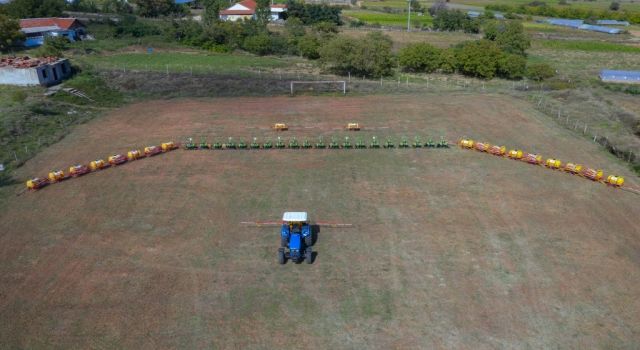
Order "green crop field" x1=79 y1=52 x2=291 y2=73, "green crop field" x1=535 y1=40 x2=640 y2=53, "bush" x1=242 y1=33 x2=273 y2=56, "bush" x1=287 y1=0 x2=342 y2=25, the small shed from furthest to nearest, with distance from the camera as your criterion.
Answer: "bush" x1=287 y1=0 x2=342 y2=25 < "green crop field" x1=535 y1=40 x2=640 y2=53 < "bush" x1=242 y1=33 x2=273 y2=56 < "green crop field" x1=79 y1=52 x2=291 y2=73 < the small shed

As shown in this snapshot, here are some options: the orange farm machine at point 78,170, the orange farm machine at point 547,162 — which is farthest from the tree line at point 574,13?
the orange farm machine at point 78,170

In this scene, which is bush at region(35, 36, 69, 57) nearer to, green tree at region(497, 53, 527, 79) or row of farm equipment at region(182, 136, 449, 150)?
row of farm equipment at region(182, 136, 449, 150)

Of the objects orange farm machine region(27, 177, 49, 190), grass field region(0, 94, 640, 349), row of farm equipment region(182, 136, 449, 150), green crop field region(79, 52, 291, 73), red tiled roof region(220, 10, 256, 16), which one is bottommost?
grass field region(0, 94, 640, 349)

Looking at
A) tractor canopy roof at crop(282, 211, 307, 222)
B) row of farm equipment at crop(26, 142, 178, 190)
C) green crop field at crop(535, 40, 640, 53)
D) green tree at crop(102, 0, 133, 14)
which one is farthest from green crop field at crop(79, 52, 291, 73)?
green crop field at crop(535, 40, 640, 53)

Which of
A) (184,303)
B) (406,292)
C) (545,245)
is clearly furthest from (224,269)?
(545,245)

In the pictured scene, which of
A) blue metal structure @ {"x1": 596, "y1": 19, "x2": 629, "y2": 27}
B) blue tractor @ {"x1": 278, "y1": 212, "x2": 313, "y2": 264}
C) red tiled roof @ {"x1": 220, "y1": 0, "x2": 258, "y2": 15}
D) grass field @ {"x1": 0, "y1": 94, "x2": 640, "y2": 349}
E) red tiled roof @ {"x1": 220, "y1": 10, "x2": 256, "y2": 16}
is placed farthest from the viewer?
blue metal structure @ {"x1": 596, "y1": 19, "x2": 629, "y2": 27}

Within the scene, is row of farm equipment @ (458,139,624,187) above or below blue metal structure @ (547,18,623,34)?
below

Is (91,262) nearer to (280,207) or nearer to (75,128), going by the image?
(280,207)
